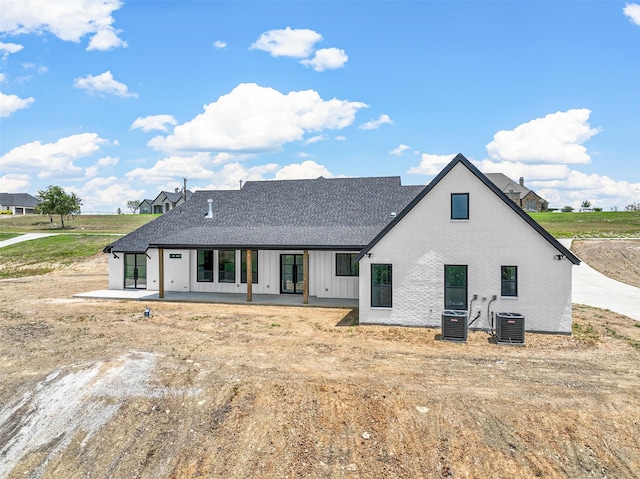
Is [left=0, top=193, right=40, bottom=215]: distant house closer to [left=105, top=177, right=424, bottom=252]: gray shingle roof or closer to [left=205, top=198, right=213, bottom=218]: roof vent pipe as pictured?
[left=105, top=177, right=424, bottom=252]: gray shingle roof

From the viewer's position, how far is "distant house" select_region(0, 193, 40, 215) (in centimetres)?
10250

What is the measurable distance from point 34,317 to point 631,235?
50001 millimetres

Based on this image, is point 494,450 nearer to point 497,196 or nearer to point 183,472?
point 183,472

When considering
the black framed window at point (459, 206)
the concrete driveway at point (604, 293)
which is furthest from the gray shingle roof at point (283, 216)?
the concrete driveway at point (604, 293)

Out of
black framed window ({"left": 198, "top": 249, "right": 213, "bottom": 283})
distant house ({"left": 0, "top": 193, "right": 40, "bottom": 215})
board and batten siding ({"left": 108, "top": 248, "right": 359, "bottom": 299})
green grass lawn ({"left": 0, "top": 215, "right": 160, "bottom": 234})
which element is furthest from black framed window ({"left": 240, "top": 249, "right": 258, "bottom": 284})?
distant house ({"left": 0, "top": 193, "right": 40, "bottom": 215})

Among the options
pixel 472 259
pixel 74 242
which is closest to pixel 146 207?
pixel 74 242

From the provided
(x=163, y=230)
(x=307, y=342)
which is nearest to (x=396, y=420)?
(x=307, y=342)

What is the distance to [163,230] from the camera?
85.7 ft

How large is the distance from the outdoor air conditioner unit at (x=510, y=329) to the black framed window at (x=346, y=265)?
28.8 ft

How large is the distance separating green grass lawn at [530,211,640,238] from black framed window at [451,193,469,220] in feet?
111

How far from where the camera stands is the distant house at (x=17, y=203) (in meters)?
102

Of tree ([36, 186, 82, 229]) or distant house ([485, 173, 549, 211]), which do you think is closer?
tree ([36, 186, 82, 229])

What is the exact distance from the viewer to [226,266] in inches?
915

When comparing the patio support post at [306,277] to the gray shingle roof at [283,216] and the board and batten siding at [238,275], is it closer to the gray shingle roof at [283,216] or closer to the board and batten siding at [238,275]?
the gray shingle roof at [283,216]
